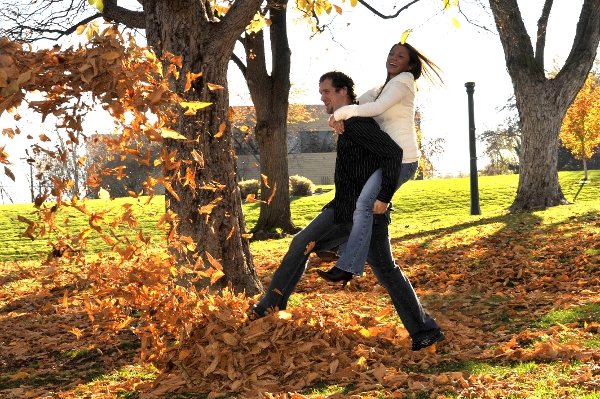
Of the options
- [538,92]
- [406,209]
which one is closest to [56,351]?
[538,92]

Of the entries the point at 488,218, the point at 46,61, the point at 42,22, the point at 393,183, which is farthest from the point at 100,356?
the point at 488,218

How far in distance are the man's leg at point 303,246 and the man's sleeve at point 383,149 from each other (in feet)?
1.51

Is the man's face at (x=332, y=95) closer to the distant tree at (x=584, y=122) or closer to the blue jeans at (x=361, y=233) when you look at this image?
the blue jeans at (x=361, y=233)

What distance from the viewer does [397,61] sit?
17.4 feet

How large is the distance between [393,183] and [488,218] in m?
11.1

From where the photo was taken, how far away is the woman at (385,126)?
5.00 meters

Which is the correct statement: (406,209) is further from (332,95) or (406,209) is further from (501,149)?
(501,149)

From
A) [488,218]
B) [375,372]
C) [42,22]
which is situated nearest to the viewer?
[375,372]

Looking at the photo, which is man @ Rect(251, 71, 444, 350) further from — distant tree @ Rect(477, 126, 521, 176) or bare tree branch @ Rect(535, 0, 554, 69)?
distant tree @ Rect(477, 126, 521, 176)

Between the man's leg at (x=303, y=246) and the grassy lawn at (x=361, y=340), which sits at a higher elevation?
the man's leg at (x=303, y=246)

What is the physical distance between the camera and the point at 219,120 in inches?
279

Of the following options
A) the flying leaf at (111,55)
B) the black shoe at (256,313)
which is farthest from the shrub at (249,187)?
the flying leaf at (111,55)

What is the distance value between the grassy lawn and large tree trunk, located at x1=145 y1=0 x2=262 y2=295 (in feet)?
1.93

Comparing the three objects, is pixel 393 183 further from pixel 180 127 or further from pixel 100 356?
pixel 100 356
